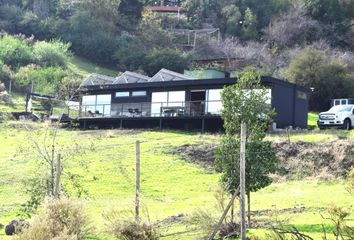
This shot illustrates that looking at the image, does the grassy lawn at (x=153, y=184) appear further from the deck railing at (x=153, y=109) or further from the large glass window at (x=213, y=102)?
the deck railing at (x=153, y=109)

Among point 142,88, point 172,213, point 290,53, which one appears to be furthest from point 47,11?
point 172,213

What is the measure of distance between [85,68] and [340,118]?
42.6 metres

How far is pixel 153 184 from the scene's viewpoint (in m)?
30.9

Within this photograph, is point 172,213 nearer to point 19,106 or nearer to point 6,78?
point 19,106

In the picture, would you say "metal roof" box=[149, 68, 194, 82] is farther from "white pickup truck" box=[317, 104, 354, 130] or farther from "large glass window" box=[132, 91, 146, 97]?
"white pickup truck" box=[317, 104, 354, 130]

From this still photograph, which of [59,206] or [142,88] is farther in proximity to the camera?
[142,88]

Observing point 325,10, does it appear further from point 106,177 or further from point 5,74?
point 106,177

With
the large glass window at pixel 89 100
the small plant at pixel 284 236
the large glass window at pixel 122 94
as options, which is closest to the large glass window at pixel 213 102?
the large glass window at pixel 122 94

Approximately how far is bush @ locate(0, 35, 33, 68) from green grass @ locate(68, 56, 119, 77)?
504 cm

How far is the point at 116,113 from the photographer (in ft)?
169

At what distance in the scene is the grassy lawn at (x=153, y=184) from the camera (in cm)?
2364

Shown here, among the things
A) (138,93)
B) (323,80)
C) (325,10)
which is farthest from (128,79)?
(325,10)

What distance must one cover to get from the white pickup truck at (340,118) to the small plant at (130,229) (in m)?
31.9

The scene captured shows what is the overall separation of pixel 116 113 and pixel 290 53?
32717mm
